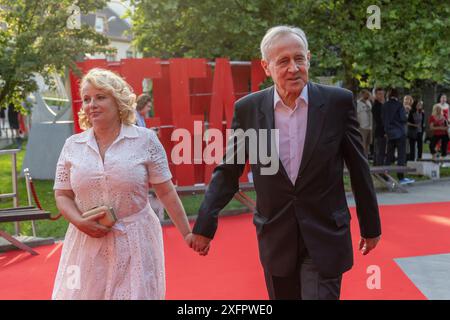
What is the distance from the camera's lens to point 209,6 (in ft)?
47.0

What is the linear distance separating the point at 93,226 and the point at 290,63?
137cm

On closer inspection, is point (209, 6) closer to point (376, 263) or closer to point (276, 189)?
point (376, 263)

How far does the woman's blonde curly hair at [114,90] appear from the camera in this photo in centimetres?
378

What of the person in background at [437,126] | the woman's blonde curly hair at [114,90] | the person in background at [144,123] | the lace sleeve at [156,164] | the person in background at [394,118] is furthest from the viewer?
the person in background at [437,126]

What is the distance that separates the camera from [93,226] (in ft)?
11.9

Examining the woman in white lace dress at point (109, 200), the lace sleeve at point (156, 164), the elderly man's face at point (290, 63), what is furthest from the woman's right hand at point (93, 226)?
the elderly man's face at point (290, 63)

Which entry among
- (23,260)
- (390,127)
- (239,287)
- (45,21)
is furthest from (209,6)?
(239,287)

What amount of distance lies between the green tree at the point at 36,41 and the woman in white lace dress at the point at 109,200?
858 cm

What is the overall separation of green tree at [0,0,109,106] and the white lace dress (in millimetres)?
8650

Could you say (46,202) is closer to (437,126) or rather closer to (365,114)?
(365,114)

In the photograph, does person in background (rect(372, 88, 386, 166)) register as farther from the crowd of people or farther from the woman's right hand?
the woman's right hand

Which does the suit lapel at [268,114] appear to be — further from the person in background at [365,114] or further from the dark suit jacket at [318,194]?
the person in background at [365,114]

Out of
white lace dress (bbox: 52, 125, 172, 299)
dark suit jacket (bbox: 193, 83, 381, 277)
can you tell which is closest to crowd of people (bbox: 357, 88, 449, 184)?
dark suit jacket (bbox: 193, 83, 381, 277)
